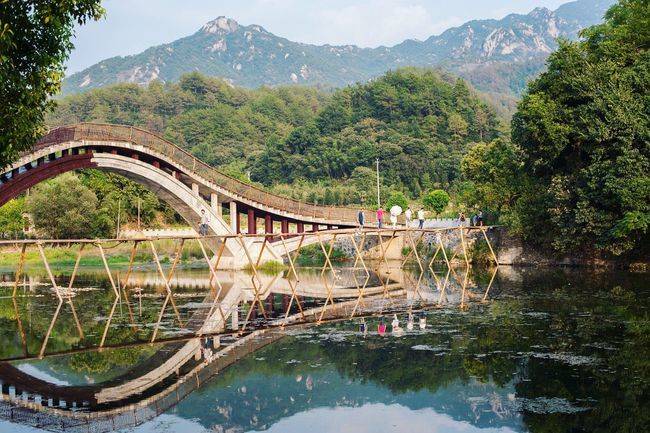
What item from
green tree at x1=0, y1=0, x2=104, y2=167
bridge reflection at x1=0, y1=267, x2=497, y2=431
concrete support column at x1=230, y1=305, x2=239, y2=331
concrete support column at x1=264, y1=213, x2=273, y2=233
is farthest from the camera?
concrete support column at x1=264, y1=213, x2=273, y2=233

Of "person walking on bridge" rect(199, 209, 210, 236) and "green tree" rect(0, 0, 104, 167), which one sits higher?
"green tree" rect(0, 0, 104, 167)

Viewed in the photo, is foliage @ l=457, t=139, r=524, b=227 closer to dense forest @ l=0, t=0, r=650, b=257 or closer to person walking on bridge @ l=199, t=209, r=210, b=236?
dense forest @ l=0, t=0, r=650, b=257

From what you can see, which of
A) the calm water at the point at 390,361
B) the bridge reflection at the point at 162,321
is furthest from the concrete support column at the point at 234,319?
the calm water at the point at 390,361

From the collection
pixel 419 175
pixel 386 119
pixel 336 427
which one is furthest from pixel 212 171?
pixel 386 119

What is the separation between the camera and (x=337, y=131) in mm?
103438

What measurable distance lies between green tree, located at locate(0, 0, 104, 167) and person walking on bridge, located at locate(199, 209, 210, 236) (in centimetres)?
2259

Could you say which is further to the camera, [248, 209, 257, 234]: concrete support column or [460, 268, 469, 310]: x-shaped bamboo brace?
[248, 209, 257, 234]: concrete support column

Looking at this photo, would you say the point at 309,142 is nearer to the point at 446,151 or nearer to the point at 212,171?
the point at 446,151

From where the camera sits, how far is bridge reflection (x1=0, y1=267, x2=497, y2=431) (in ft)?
47.1

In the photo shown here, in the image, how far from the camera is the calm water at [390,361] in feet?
42.8

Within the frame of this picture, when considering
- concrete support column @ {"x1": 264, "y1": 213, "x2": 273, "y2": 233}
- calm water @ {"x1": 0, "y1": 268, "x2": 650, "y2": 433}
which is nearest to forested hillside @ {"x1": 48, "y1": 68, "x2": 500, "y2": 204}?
concrete support column @ {"x1": 264, "y1": 213, "x2": 273, "y2": 233}

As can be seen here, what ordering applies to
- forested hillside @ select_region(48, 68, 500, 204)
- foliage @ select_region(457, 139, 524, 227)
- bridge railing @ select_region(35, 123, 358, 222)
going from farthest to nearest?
forested hillside @ select_region(48, 68, 500, 204)
foliage @ select_region(457, 139, 524, 227)
bridge railing @ select_region(35, 123, 358, 222)

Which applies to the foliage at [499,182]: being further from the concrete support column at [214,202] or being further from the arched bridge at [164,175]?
the concrete support column at [214,202]

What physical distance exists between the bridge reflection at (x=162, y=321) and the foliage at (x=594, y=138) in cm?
518
